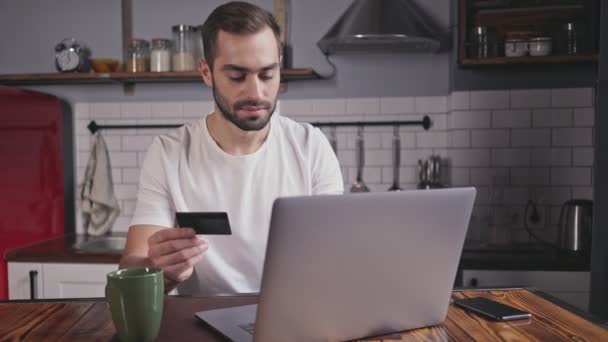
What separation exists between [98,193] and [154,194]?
1559mm

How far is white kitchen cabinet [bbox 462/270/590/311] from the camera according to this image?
2.34 metres

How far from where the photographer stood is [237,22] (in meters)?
1.50

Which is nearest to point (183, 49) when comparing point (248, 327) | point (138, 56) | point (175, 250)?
point (138, 56)

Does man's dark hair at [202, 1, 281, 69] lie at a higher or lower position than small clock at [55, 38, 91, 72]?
lower

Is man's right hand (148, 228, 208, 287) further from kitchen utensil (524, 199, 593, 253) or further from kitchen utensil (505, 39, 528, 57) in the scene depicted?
kitchen utensil (505, 39, 528, 57)

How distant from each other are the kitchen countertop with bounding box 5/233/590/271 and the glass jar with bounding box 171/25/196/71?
967 mm

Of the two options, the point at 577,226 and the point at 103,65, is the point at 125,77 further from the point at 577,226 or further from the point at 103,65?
Result: the point at 577,226

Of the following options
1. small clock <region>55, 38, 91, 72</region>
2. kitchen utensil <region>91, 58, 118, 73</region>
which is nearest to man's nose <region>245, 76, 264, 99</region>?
kitchen utensil <region>91, 58, 118, 73</region>

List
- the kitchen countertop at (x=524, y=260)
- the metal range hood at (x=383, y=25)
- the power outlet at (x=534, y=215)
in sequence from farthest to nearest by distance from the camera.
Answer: the power outlet at (x=534, y=215)
the metal range hood at (x=383, y=25)
the kitchen countertop at (x=524, y=260)

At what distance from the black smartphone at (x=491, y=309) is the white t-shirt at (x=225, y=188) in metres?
0.62

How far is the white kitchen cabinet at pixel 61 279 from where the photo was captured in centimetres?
252

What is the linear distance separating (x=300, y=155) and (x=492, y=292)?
0.67m

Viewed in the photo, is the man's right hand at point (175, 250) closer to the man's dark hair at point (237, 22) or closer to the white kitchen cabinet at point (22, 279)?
the man's dark hair at point (237, 22)

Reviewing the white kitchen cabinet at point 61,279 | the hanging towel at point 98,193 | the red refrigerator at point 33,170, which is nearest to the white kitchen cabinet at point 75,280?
the white kitchen cabinet at point 61,279
